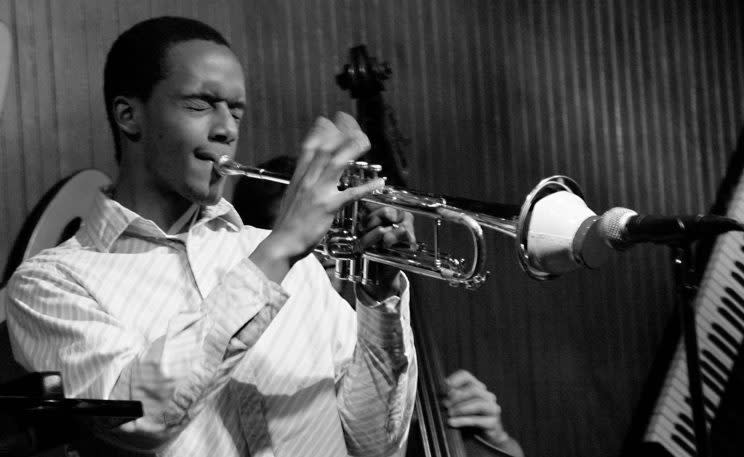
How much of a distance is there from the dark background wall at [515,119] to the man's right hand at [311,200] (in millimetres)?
1239

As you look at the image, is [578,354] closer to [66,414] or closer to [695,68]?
[695,68]

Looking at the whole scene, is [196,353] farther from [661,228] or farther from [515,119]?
[515,119]

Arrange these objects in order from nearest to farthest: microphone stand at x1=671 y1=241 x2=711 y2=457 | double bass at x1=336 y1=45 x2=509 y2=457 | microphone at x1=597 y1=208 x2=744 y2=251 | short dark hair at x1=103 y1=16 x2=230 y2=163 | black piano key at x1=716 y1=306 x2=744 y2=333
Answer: microphone at x1=597 y1=208 x2=744 y2=251, microphone stand at x1=671 y1=241 x2=711 y2=457, short dark hair at x1=103 y1=16 x2=230 y2=163, double bass at x1=336 y1=45 x2=509 y2=457, black piano key at x1=716 y1=306 x2=744 y2=333

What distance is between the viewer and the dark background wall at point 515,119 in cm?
269

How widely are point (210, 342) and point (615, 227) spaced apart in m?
0.63

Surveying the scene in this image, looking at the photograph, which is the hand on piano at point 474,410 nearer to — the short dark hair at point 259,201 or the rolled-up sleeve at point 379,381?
the rolled-up sleeve at point 379,381

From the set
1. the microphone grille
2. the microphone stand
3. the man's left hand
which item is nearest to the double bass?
the man's left hand

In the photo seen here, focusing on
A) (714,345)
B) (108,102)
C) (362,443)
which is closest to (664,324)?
(714,345)

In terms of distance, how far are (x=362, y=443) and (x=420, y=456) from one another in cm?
32

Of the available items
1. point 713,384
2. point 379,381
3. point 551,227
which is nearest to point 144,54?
point 379,381

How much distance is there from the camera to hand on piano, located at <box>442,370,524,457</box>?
216cm

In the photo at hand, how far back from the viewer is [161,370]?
5.05ft

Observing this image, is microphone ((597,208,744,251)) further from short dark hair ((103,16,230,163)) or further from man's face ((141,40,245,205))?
short dark hair ((103,16,230,163))

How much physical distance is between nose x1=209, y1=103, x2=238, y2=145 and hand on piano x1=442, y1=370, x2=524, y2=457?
75cm
